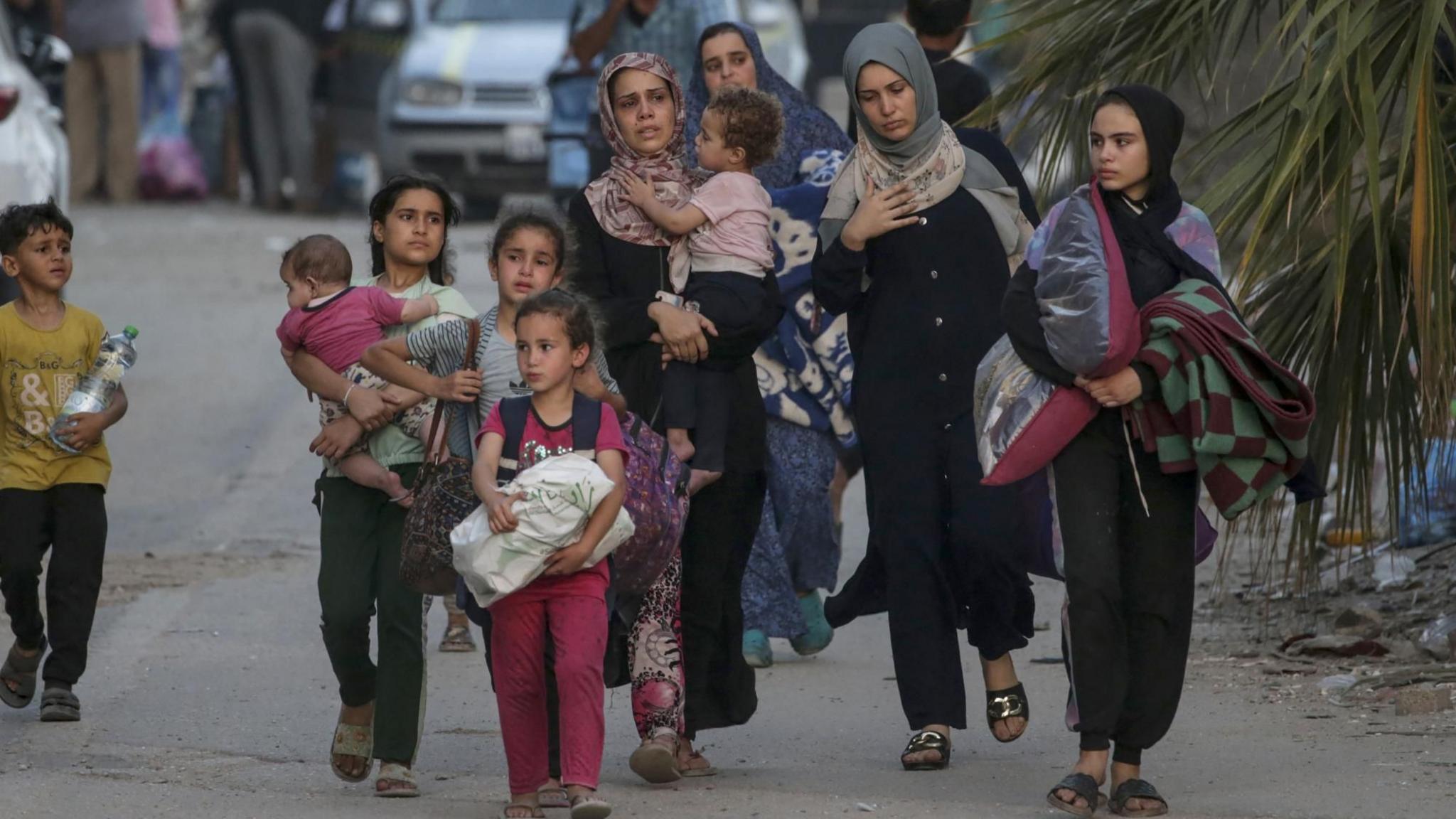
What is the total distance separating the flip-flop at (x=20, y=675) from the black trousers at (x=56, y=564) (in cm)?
6

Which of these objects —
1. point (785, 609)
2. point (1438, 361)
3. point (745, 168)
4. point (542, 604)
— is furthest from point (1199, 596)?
point (542, 604)

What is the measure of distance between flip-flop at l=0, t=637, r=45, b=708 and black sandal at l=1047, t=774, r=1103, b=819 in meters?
2.66

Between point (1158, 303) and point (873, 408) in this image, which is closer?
point (1158, 303)

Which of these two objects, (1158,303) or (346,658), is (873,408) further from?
(346,658)

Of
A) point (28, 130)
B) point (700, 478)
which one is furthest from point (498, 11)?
point (700, 478)

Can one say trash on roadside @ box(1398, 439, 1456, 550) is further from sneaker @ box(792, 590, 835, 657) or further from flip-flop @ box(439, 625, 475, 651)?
flip-flop @ box(439, 625, 475, 651)

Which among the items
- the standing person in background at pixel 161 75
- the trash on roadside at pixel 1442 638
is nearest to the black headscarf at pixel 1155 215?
the trash on roadside at pixel 1442 638

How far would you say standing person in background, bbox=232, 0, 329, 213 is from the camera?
18.6 m

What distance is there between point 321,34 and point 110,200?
2595mm

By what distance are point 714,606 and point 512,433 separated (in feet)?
2.73

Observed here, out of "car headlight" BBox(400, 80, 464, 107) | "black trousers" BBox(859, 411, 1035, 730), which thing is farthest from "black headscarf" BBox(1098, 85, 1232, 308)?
"car headlight" BBox(400, 80, 464, 107)

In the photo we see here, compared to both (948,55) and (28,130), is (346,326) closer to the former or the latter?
(948,55)

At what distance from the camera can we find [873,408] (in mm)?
5309

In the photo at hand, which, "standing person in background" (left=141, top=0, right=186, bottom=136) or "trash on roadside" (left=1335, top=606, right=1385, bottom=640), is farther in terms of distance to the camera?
"standing person in background" (left=141, top=0, right=186, bottom=136)
